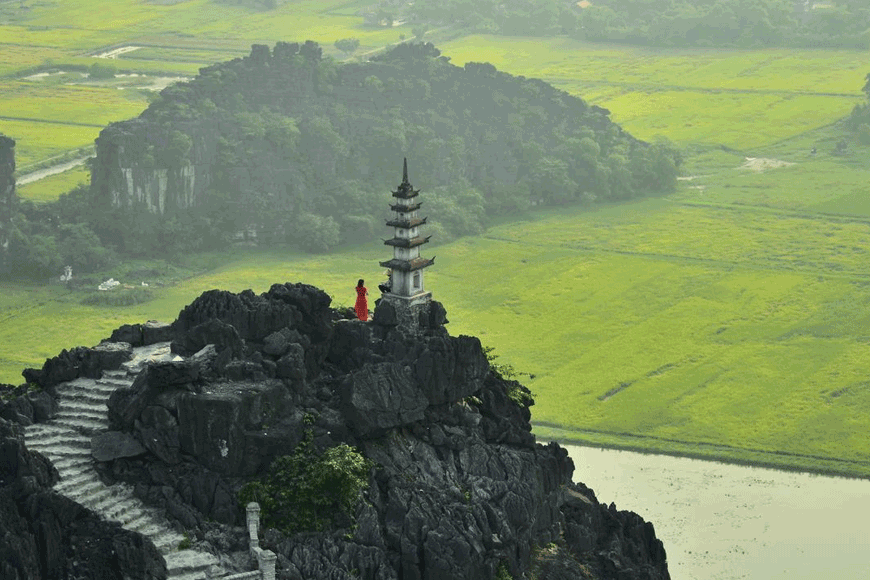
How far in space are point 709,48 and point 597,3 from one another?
24971 millimetres

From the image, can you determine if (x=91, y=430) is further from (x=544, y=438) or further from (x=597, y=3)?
(x=597, y=3)

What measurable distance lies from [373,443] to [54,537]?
30.8ft

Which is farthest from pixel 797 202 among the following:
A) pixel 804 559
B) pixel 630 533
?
pixel 630 533

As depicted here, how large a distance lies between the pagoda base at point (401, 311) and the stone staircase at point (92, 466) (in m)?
5.74

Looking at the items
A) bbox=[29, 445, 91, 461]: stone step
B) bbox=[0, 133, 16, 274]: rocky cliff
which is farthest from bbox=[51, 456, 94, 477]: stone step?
bbox=[0, 133, 16, 274]: rocky cliff

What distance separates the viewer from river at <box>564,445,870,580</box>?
6806 cm

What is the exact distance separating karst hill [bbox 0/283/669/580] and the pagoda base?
6 centimetres

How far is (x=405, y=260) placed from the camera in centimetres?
6075

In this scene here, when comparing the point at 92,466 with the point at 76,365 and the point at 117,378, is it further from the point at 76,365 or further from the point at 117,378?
the point at 76,365

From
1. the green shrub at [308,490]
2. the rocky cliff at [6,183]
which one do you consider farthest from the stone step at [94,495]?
the rocky cliff at [6,183]

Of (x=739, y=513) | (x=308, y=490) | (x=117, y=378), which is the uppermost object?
(x=117, y=378)

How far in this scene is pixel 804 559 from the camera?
68.6 metres

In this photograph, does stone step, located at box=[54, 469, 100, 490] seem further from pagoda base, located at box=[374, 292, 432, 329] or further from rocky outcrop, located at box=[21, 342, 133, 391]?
pagoda base, located at box=[374, 292, 432, 329]

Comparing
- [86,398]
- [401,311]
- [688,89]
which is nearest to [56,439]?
[86,398]
